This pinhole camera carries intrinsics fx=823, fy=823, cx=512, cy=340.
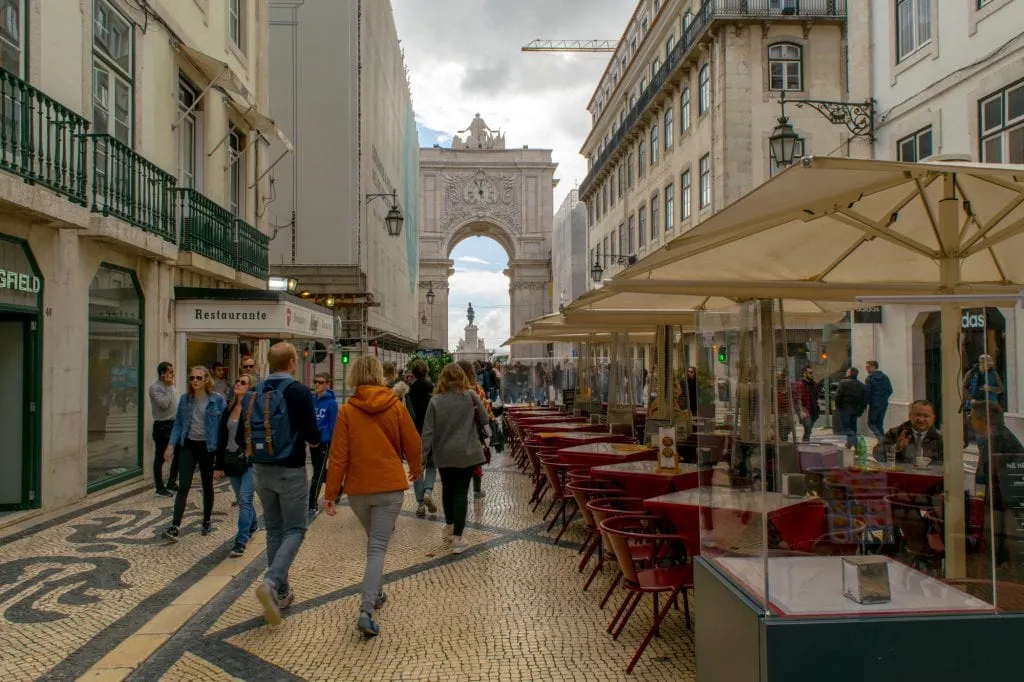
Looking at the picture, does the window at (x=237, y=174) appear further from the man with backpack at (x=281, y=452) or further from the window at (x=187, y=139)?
the man with backpack at (x=281, y=452)

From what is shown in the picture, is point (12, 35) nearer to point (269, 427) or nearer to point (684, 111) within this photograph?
point (269, 427)

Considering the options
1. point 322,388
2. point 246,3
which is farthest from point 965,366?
point 246,3

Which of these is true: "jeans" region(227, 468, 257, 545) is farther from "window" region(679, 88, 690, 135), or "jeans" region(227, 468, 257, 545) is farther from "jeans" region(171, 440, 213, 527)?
"window" region(679, 88, 690, 135)

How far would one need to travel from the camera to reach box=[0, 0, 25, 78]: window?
802 centimetres

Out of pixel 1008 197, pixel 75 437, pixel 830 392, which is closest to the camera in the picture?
pixel 1008 197

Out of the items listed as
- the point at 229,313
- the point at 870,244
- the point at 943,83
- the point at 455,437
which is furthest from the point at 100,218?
the point at 943,83

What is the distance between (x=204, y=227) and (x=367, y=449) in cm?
926

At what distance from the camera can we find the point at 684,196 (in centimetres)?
2836

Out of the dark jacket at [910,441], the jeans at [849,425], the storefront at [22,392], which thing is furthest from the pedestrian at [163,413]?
the dark jacket at [910,441]

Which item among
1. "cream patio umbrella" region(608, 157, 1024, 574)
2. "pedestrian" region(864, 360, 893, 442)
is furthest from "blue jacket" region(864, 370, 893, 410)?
"cream patio umbrella" region(608, 157, 1024, 574)

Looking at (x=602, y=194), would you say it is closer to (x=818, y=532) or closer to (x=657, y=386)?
(x=657, y=386)

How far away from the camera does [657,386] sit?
10.9 m

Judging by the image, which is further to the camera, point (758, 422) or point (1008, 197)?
point (1008, 197)

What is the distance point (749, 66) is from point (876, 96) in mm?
8705
